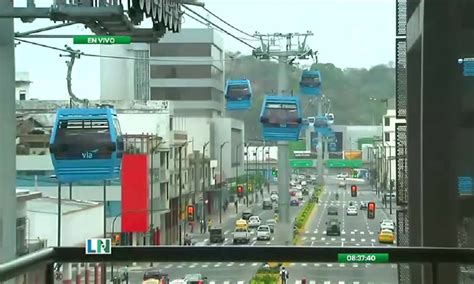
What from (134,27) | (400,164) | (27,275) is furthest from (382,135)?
(27,275)

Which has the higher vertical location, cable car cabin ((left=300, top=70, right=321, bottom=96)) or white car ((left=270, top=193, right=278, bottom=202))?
cable car cabin ((left=300, top=70, right=321, bottom=96))

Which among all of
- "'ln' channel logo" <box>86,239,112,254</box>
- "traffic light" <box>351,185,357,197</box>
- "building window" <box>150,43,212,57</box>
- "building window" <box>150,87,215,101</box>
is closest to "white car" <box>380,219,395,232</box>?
"traffic light" <box>351,185,357,197</box>

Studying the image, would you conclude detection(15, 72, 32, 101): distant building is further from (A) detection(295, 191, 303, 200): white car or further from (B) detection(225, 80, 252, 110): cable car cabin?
(A) detection(295, 191, 303, 200): white car

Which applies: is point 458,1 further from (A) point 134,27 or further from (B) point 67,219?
(B) point 67,219

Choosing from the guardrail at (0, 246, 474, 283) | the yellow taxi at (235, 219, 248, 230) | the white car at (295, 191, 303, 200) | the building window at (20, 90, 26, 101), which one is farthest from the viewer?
the white car at (295, 191, 303, 200)

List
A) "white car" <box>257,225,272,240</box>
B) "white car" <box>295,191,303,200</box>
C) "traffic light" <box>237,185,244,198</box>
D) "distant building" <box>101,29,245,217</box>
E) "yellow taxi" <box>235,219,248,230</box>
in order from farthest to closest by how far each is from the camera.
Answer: "white car" <box>295,191,303,200</box> → "traffic light" <box>237,185,244,198</box> → "distant building" <box>101,29,245,217</box> → "yellow taxi" <box>235,219,248,230</box> → "white car" <box>257,225,272,240</box>

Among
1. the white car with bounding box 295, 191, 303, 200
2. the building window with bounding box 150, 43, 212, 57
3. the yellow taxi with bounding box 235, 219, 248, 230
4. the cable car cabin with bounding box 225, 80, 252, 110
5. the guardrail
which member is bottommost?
the yellow taxi with bounding box 235, 219, 248, 230

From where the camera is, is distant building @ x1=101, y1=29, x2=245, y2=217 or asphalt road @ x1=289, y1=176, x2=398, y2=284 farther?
distant building @ x1=101, y1=29, x2=245, y2=217

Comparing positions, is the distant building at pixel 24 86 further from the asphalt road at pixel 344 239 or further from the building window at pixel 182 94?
the asphalt road at pixel 344 239
